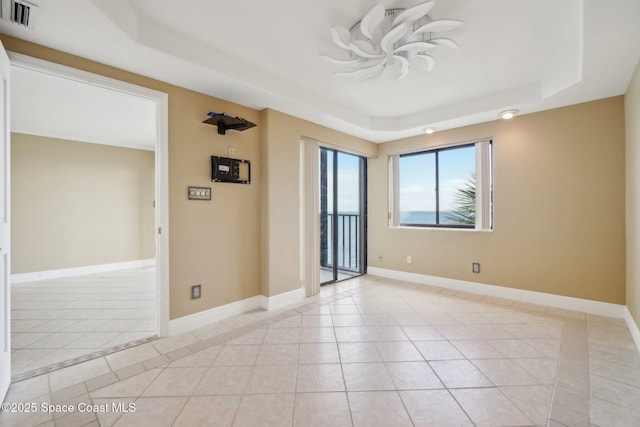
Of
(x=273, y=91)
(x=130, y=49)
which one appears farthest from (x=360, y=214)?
(x=130, y=49)

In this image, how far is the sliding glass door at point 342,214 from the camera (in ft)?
14.3

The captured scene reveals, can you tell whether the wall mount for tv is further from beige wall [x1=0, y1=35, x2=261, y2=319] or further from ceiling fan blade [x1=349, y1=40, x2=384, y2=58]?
ceiling fan blade [x1=349, y1=40, x2=384, y2=58]

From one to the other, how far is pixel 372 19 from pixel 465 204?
3186 mm

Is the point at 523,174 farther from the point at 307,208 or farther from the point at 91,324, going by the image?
the point at 91,324

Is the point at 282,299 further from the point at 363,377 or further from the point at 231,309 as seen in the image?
the point at 363,377

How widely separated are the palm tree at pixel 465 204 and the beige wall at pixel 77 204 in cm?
594

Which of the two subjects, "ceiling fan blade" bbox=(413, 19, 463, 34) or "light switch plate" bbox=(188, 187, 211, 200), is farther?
"light switch plate" bbox=(188, 187, 211, 200)

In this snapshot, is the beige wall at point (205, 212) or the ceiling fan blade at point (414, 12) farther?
the beige wall at point (205, 212)

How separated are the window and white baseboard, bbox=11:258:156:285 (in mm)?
5231

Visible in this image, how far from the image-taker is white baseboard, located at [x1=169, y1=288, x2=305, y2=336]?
2.62 meters

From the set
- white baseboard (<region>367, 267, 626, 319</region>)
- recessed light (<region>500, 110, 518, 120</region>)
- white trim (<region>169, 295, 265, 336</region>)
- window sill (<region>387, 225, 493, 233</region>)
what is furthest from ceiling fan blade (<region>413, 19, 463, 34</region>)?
white baseboard (<region>367, 267, 626, 319</region>)

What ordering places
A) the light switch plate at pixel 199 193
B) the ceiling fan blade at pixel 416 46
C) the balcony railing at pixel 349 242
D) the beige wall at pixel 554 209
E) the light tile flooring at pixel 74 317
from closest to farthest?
the ceiling fan blade at pixel 416 46, the light tile flooring at pixel 74 317, the light switch plate at pixel 199 193, the beige wall at pixel 554 209, the balcony railing at pixel 349 242

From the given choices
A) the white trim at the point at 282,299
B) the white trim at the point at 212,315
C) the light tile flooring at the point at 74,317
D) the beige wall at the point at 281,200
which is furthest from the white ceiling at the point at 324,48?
the light tile flooring at the point at 74,317

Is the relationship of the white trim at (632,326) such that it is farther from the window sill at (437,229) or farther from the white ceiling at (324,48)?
the white ceiling at (324,48)
